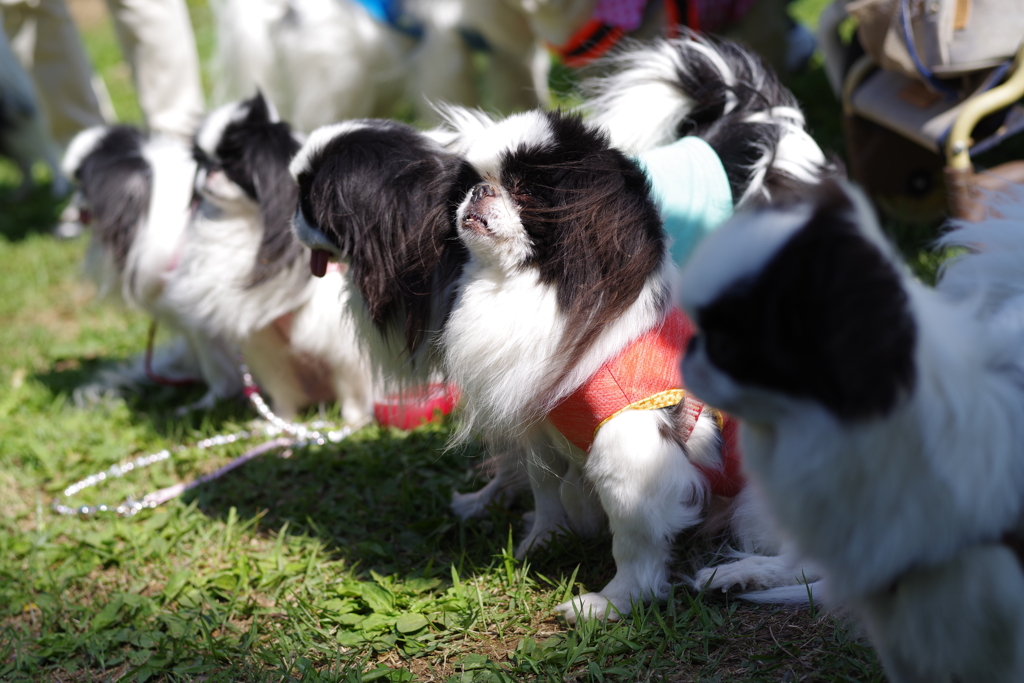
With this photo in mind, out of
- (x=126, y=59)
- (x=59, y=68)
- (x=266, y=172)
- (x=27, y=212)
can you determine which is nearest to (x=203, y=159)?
(x=266, y=172)

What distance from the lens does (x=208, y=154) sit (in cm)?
270

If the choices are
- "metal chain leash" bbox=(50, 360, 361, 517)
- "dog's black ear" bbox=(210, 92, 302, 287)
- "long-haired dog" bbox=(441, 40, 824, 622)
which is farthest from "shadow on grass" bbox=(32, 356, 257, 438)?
"long-haired dog" bbox=(441, 40, 824, 622)

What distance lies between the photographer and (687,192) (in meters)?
1.83

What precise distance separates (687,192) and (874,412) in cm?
95

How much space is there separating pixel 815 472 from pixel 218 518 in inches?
80.4

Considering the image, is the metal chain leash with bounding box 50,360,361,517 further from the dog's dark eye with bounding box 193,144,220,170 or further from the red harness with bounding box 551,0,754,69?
the red harness with bounding box 551,0,754,69

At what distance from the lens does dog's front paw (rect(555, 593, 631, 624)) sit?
1769 mm

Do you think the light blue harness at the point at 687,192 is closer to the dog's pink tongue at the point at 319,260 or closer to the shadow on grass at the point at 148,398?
the dog's pink tongue at the point at 319,260

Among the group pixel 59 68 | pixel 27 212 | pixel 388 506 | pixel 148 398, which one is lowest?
pixel 27 212

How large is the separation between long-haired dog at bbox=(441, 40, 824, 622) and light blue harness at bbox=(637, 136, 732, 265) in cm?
5

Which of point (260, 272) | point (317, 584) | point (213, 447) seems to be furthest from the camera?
point (213, 447)

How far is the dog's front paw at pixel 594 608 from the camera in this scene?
1769 mm

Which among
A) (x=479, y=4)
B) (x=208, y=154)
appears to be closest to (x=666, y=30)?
(x=479, y=4)

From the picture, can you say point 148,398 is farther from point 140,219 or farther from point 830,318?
point 830,318
